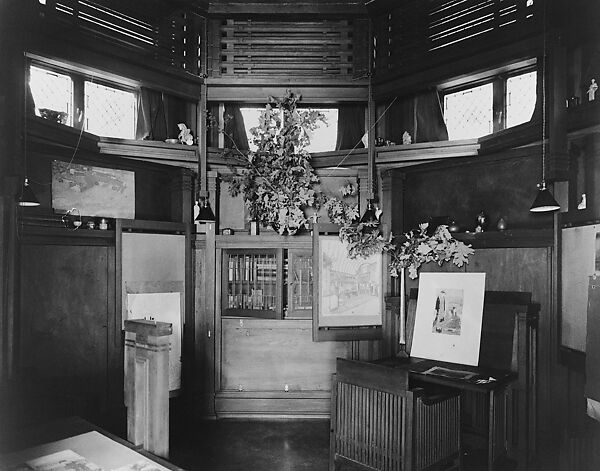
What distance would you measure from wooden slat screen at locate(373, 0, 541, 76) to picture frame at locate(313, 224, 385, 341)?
213 centimetres

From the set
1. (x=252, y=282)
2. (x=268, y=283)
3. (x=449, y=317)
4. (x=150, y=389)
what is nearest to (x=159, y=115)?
(x=252, y=282)

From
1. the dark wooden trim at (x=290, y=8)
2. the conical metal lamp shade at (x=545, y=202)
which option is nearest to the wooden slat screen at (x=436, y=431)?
the conical metal lamp shade at (x=545, y=202)

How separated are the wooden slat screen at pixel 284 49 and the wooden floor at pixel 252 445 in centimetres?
421

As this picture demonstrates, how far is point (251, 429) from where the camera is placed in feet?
18.8

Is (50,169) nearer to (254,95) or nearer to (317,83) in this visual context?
(254,95)

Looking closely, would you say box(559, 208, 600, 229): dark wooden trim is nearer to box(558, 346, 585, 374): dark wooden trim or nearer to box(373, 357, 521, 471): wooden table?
box(558, 346, 585, 374): dark wooden trim

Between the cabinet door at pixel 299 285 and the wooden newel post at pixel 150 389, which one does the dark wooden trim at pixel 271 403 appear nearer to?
the cabinet door at pixel 299 285

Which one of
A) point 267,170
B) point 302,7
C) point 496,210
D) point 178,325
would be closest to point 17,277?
point 178,325

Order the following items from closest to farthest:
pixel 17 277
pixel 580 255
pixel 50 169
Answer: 1. pixel 580 255
2. pixel 17 277
3. pixel 50 169

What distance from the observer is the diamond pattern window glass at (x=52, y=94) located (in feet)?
16.5

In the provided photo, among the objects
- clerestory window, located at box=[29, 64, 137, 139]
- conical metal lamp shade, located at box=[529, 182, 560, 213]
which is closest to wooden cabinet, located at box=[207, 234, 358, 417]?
clerestory window, located at box=[29, 64, 137, 139]

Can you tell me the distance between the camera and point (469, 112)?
580cm

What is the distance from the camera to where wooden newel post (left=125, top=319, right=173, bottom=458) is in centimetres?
264

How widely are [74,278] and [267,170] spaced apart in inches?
97.2
